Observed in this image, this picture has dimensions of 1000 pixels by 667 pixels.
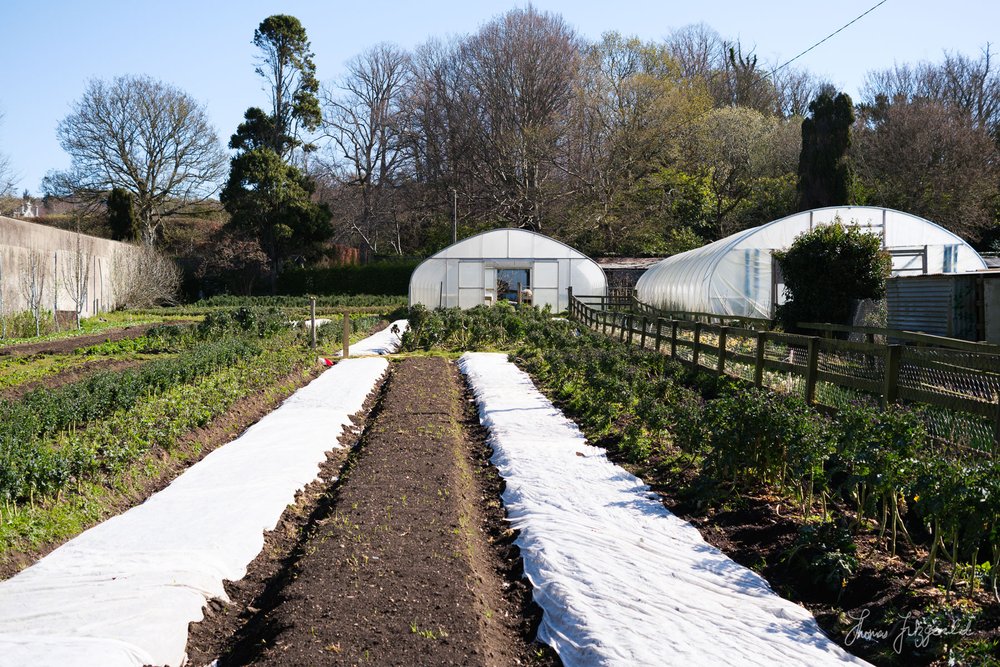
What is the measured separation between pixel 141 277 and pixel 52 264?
10.0m

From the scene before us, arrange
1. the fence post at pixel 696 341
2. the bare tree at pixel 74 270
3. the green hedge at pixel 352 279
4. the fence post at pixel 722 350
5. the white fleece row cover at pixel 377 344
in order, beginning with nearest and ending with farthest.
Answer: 1. the fence post at pixel 722 350
2. the fence post at pixel 696 341
3. the white fleece row cover at pixel 377 344
4. the bare tree at pixel 74 270
5. the green hedge at pixel 352 279

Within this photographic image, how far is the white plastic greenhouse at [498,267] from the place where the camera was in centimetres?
3275

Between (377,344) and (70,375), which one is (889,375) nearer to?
(70,375)

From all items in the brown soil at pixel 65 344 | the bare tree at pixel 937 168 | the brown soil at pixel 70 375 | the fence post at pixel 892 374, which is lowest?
the brown soil at pixel 70 375

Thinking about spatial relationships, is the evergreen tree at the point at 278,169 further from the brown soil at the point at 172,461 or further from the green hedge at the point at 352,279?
the brown soil at the point at 172,461

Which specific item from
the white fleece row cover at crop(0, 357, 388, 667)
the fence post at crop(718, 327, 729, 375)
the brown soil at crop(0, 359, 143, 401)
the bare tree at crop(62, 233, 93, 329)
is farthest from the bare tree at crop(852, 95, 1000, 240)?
the white fleece row cover at crop(0, 357, 388, 667)

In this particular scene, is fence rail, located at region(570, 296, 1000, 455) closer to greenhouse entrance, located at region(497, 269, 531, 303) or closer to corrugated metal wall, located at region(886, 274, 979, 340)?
corrugated metal wall, located at region(886, 274, 979, 340)

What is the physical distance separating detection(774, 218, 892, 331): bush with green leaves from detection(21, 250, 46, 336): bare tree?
773 inches

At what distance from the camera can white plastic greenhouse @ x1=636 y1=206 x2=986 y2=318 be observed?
20953 mm

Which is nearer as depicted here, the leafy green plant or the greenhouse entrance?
the leafy green plant

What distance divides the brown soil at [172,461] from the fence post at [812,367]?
263 inches

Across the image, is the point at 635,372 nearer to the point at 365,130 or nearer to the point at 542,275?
the point at 542,275

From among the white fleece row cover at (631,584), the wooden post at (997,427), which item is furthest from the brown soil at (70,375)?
the wooden post at (997,427)

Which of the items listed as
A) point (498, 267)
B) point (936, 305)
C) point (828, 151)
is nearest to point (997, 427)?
point (936, 305)
